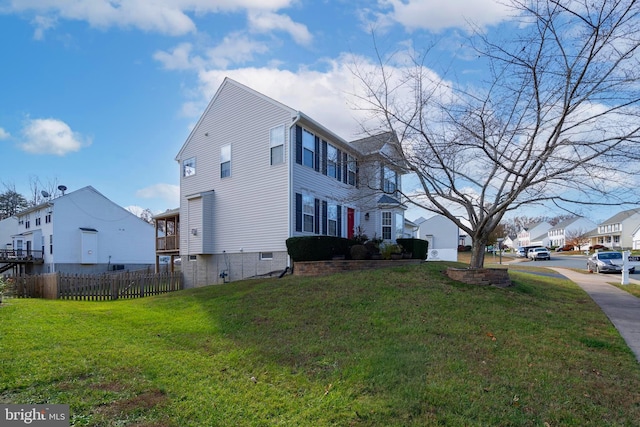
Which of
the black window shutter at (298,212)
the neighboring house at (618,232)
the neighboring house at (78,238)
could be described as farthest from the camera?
the neighboring house at (618,232)

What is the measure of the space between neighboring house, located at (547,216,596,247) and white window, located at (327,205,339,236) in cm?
7263

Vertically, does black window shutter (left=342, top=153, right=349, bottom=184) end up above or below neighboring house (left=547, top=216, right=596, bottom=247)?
above

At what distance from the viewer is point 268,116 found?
15750 mm

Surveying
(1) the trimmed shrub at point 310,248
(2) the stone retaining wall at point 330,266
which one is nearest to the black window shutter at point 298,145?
(1) the trimmed shrub at point 310,248

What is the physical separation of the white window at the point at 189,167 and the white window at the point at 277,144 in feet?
19.0

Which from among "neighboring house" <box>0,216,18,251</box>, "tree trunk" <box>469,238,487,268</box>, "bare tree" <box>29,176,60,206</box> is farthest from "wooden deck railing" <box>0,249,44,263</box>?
"tree trunk" <box>469,238,487,268</box>

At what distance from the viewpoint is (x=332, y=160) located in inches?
686

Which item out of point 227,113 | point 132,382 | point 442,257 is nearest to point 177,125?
point 227,113

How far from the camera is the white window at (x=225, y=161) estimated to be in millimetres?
17328

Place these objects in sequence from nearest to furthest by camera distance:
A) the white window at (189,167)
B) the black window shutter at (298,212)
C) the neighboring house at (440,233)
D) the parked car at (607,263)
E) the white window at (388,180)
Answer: the white window at (388,180), the black window shutter at (298,212), the white window at (189,167), the parked car at (607,263), the neighboring house at (440,233)

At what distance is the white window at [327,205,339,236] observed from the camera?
17141 mm

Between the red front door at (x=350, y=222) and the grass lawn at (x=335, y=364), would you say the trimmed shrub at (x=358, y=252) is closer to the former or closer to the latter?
the red front door at (x=350, y=222)

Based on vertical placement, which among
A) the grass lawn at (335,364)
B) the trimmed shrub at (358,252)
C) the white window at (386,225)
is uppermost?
the white window at (386,225)

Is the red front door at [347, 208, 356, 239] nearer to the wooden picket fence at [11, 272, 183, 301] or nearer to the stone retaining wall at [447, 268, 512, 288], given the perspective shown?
the stone retaining wall at [447, 268, 512, 288]
